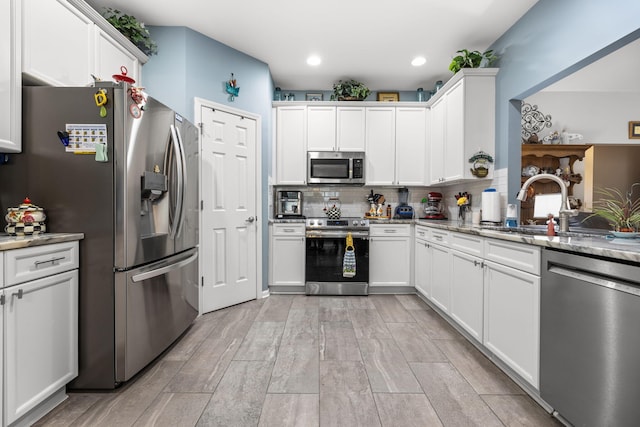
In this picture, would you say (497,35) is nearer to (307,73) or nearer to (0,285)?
(307,73)

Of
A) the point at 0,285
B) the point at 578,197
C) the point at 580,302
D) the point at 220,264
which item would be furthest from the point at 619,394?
the point at 578,197

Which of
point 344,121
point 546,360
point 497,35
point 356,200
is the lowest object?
point 546,360

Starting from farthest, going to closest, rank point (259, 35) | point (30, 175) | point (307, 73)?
point (307, 73)
point (259, 35)
point (30, 175)

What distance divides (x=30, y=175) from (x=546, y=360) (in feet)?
9.52

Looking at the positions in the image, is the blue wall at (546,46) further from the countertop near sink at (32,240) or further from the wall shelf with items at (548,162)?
the countertop near sink at (32,240)

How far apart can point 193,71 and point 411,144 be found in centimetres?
269

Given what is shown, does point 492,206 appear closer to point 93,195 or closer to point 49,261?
point 93,195

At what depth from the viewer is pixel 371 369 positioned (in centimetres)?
198

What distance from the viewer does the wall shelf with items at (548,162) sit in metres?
3.91

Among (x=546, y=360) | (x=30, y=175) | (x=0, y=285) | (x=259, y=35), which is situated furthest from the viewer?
(x=259, y=35)

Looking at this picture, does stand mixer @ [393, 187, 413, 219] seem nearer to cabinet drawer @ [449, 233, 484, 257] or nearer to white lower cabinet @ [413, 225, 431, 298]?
white lower cabinet @ [413, 225, 431, 298]

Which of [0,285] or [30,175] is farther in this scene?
[30,175]

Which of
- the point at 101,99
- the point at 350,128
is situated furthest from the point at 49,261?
the point at 350,128

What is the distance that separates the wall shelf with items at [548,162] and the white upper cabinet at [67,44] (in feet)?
14.8
